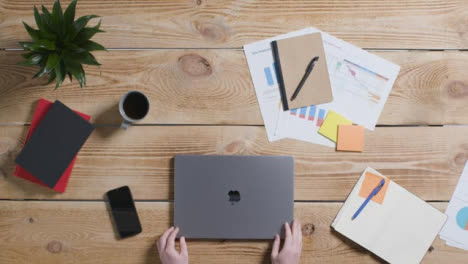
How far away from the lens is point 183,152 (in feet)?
3.46

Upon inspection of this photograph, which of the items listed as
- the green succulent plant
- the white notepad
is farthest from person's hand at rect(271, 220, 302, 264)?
the green succulent plant

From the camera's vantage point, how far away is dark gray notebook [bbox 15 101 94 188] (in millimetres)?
1016

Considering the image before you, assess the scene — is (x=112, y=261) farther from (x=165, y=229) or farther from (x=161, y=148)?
(x=161, y=148)

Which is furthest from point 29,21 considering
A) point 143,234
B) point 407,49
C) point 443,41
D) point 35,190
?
point 443,41

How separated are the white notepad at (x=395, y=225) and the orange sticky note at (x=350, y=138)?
8 cm

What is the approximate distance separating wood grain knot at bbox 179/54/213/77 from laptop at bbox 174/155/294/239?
0.24 metres

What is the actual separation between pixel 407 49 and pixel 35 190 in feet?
3.74

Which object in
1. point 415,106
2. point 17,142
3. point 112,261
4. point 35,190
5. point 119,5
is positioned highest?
point 119,5

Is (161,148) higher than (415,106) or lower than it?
lower

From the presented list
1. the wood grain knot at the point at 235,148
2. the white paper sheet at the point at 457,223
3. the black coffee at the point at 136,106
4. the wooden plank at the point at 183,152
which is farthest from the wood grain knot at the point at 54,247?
the white paper sheet at the point at 457,223

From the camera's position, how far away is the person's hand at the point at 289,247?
1006 millimetres

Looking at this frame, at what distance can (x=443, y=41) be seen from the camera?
1.07m

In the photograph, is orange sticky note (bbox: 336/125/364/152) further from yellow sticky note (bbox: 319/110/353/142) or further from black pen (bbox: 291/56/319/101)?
black pen (bbox: 291/56/319/101)

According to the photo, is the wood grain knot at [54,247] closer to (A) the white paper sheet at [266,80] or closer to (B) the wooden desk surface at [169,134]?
(B) the wooden desk surface at [169,134]
